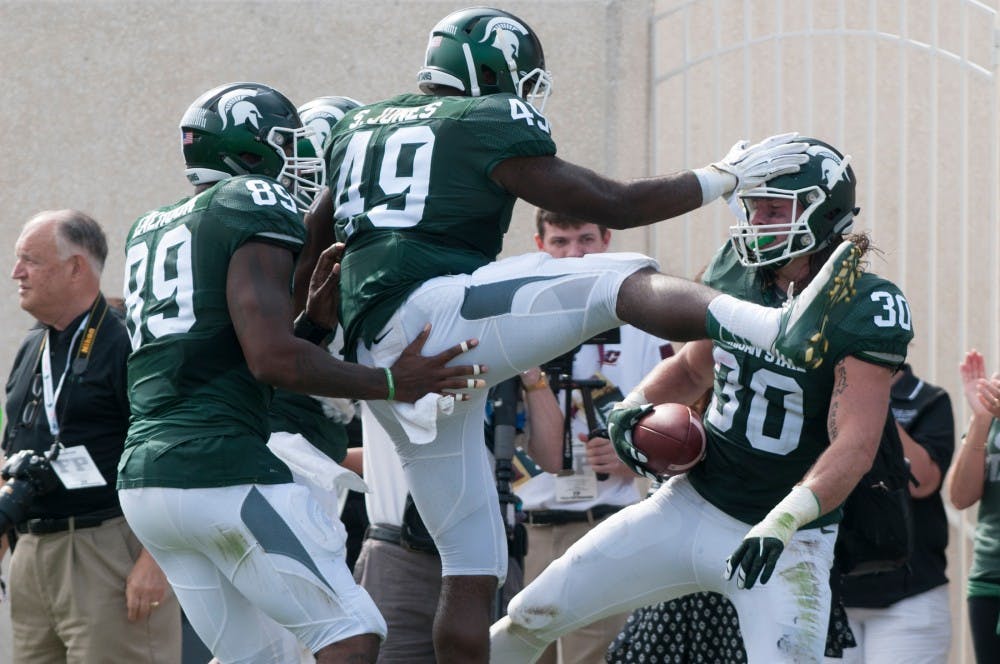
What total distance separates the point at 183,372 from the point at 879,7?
15.9 ft

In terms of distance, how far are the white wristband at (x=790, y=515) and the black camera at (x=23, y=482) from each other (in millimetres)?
2571

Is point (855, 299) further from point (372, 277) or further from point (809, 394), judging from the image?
point (372, 277)

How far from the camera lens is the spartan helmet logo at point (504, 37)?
15.6ft

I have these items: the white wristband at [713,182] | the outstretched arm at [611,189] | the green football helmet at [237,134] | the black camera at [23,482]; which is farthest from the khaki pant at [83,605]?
the white wristband at [713,182]

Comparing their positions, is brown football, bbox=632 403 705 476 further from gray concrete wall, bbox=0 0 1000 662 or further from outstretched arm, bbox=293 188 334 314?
gray concrete wall, bbox=0 0 1000 662

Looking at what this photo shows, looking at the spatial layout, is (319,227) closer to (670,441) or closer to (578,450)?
(670,441)

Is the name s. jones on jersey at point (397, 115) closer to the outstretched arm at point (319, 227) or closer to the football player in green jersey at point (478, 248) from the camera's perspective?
the football player in green jersey at point (478, 248)

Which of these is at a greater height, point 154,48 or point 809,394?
point 154,48

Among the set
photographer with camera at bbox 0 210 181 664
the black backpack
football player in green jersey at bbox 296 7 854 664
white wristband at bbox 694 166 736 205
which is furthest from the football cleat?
photographer with camera at bbox 0 210 181 664

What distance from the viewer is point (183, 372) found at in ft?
14.7

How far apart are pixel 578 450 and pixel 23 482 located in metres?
1.96

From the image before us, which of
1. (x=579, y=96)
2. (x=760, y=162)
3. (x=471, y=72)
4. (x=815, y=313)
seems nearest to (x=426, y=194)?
(x=471, y=72)

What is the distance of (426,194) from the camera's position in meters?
4.55

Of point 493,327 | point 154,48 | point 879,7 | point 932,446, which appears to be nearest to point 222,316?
point 493,327
